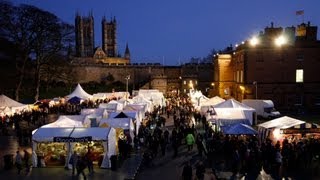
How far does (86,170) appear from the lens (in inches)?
800

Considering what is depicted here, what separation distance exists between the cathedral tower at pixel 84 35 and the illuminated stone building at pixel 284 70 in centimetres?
8972

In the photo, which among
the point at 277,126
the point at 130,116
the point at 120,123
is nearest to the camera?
the point at 277,126

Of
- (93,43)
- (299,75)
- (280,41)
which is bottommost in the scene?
(299,75)

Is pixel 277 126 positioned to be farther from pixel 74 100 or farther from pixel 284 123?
pixel 74 100

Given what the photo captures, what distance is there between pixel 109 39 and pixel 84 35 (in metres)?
8.15

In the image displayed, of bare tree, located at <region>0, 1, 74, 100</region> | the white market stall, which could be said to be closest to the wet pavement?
the white market stall

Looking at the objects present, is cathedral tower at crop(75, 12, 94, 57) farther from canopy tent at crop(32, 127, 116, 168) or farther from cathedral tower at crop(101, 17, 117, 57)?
canopy tent at crop(32, 127, 116, 168)

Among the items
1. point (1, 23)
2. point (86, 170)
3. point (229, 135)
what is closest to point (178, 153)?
point (229, 135)

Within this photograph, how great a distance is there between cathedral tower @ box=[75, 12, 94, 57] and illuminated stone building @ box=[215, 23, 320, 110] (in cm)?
8972

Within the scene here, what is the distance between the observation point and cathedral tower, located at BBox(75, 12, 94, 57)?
5364 inches

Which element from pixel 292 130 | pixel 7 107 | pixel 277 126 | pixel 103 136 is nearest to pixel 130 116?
pixel 103 136

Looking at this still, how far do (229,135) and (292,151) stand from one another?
457 centimetres

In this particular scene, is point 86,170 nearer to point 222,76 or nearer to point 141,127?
point 141,127

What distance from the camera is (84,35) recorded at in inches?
5497
